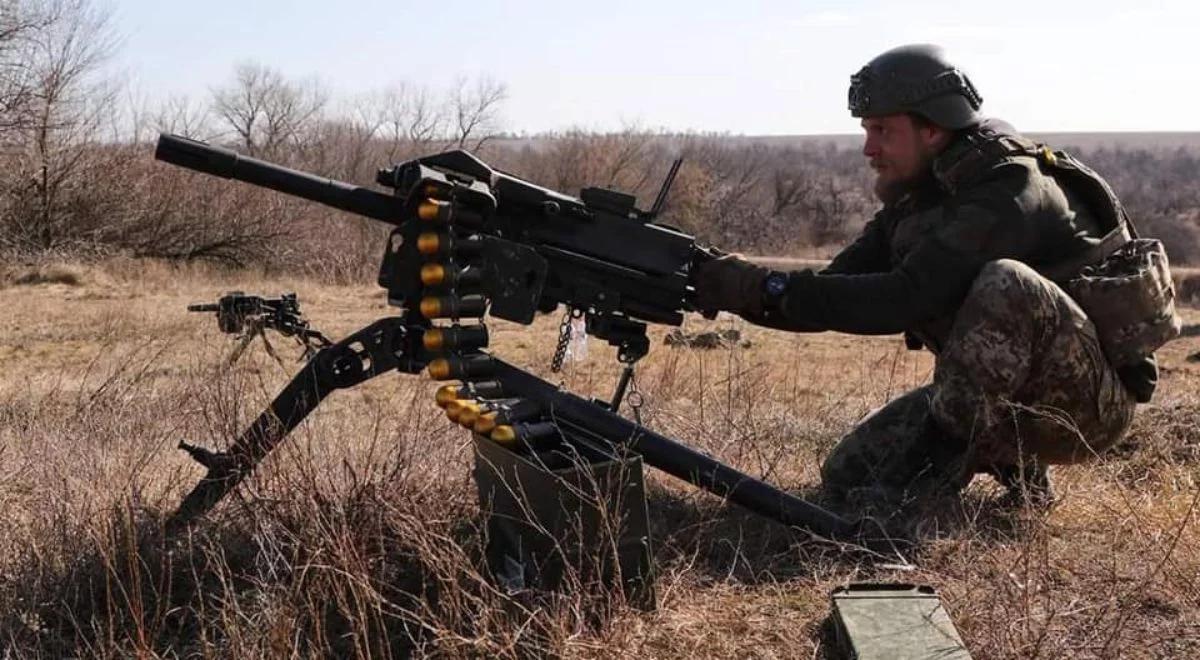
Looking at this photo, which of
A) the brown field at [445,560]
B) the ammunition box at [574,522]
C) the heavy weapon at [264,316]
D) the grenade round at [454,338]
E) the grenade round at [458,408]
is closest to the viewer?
the brown field at [445,560]

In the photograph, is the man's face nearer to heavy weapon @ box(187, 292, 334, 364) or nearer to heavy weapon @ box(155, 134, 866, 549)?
heavy weapon @ box(155, 134, 866, 549)

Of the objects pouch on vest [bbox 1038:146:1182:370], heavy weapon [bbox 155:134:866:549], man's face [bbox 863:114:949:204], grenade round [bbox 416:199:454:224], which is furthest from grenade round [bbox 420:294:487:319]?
pouch on vest [bbox 1038:146:1182:370]

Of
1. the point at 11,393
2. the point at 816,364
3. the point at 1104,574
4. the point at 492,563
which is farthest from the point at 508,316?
the point at 816,364

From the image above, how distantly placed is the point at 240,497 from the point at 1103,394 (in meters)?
3.19

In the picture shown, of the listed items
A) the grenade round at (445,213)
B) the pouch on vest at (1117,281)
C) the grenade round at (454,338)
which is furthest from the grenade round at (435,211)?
the pouch on vest at (1117,281)

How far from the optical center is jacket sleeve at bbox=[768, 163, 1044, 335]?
4.08 m

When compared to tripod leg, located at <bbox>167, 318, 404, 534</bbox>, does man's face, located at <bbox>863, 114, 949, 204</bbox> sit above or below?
above

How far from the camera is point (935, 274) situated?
161 inches

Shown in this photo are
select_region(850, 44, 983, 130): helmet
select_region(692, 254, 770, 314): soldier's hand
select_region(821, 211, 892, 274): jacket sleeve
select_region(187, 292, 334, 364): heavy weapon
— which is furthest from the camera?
select_region(187, 292, 334, 364): heavy weapon

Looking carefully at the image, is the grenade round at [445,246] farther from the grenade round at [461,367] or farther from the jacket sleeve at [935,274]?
the jacket sleeve at [935,274]

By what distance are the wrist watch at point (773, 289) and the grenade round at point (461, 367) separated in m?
1.09

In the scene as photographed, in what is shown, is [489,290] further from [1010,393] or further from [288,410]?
[1010,393]

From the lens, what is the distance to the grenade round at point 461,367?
11.6 ft

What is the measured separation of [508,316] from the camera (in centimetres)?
374
